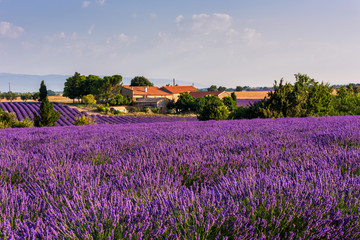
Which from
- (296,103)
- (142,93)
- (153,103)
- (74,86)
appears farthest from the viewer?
(142,93)

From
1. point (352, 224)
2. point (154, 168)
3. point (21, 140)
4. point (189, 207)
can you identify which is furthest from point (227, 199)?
point (21, 140)

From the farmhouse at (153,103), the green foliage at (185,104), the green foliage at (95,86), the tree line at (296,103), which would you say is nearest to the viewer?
the tree line at (296,103)

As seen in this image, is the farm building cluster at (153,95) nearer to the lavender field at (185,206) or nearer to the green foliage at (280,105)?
the green foliage at (280,105)

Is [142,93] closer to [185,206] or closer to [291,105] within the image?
[291,105]

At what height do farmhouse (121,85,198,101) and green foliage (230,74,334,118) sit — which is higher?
farmhouse (121,85,198,101)

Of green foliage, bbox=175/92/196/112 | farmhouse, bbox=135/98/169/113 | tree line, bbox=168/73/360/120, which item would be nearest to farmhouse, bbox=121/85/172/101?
farmhouse, bbox=135/98/169/113

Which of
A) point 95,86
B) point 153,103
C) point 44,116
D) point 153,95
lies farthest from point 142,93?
point 44,116

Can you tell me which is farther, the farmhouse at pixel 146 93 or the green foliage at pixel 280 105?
the farmhouse at pixel 146 93

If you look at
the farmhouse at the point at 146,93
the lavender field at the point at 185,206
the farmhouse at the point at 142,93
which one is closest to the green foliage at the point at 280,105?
the lavender field at the point at 185,206

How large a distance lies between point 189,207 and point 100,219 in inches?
17.8

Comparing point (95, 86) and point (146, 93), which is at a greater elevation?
point (95, 86)

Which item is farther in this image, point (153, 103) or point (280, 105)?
point (153, 103)

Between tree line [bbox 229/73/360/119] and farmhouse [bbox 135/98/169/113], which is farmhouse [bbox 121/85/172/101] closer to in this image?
farmhouse [bbox 135/98/169/113]

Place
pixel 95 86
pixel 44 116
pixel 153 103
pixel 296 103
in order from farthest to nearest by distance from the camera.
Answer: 1. pixel 95 86
2. pixel 153 103
3. pixel 296 103
4. pixel 44 116
